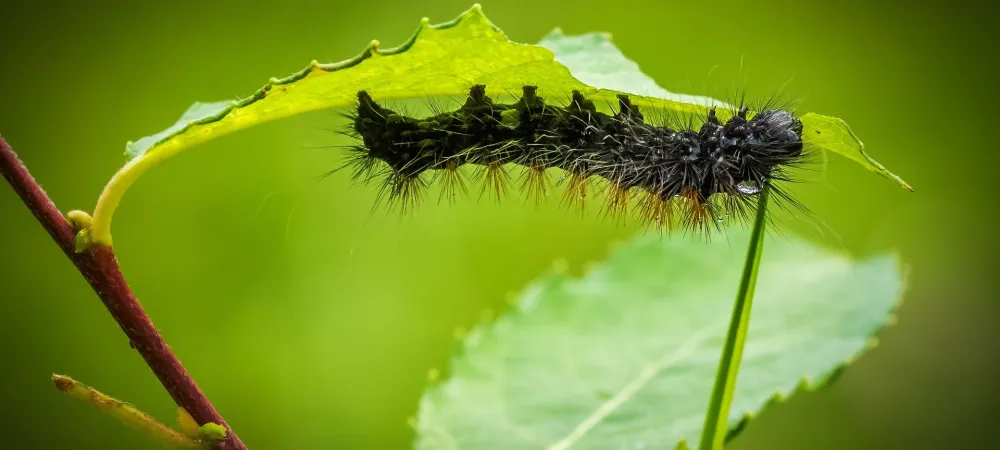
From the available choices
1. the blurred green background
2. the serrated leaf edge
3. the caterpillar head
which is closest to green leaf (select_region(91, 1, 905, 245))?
the serrated leaf edge

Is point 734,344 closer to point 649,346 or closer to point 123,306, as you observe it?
point 649,346

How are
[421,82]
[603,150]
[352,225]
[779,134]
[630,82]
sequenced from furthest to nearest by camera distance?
[352,225], [603,150], [779,134], [630,82], [421,82]

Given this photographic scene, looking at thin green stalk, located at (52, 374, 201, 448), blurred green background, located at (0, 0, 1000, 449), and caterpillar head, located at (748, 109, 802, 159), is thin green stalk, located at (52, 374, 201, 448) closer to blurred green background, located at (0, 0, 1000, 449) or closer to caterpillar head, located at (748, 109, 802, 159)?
caterpillar head, located at (748, 109, 802, 159)

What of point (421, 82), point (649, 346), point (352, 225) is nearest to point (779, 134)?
point (649, 346)

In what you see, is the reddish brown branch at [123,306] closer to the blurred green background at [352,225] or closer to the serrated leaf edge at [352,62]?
the serrated leaf edge at [352,62]


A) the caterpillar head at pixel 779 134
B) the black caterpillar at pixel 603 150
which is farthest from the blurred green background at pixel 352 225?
the caterpillar head at pixel 779 134

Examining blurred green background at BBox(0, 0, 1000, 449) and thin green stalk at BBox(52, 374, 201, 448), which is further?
blurred green background at BBox(0, 0, 1000, 449)

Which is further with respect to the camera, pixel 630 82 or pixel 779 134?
pixel 779 134
